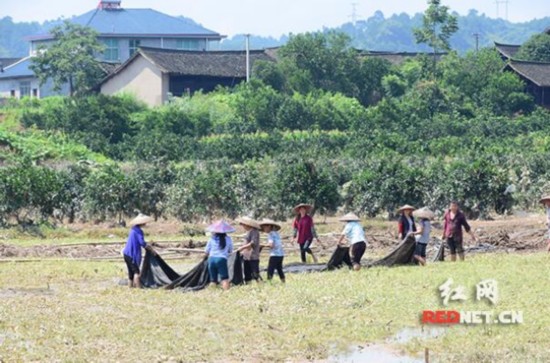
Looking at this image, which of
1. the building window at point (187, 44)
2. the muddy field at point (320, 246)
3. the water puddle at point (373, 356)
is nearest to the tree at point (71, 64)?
the building window at point (187, 44)

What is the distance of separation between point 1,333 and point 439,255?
10449 mm

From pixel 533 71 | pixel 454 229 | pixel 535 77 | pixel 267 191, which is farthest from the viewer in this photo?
pixel 533 71

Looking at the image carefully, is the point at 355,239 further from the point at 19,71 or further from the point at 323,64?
the point at 19,71

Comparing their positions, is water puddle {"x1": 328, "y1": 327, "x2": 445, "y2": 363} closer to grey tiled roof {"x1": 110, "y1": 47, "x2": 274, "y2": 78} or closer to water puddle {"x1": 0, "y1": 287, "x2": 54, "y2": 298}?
water puddle {"x1": 0, "y1": 287, "x2": 54, "y2": 298}

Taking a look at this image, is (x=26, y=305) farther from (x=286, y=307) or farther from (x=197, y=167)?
(x=197, y=167)

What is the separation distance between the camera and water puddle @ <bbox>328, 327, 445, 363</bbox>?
14.3m

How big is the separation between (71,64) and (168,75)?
22.2 ft

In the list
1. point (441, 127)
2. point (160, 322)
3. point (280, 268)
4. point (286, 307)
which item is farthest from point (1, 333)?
point (441, 127)

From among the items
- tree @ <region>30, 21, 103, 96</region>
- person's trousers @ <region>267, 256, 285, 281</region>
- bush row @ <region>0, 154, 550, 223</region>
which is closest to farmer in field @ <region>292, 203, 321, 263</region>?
person's trousers @ <region>267, 256, 285, 281</region>

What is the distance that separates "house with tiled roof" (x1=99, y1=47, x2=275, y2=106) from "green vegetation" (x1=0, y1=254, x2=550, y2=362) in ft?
115

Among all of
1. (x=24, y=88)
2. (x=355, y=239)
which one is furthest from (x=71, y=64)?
(x=355, y=239)

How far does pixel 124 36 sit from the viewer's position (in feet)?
250

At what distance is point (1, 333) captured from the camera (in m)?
15.8

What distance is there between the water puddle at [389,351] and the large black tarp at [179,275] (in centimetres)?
502
